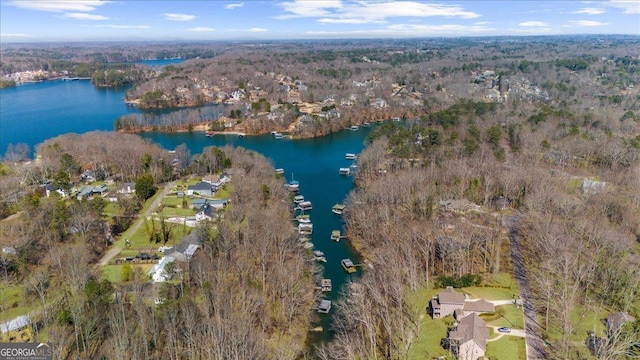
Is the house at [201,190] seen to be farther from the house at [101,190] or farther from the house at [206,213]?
the house at [101,190]

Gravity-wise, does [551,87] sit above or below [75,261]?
above

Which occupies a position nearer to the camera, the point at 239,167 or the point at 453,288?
the point at 453,288

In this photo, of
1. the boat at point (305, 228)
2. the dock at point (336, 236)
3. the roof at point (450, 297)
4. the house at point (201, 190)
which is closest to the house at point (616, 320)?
the roof at point (450, 297)

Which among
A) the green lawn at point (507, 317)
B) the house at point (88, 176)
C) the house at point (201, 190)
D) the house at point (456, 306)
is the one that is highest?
the house at point (88, 176)

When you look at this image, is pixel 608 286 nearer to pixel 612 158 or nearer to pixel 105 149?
pixel 612 158

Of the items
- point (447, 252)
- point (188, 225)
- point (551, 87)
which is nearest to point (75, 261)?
point (188, 225)

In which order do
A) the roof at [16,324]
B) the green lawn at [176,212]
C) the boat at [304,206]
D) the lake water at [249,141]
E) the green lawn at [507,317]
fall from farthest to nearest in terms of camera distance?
1. the boat at [304,206]
2. the green lawn at [176,212]
3. the lake water at [249,141]
4. the green lawn at [507,317]
5. the roof at [16,324]
